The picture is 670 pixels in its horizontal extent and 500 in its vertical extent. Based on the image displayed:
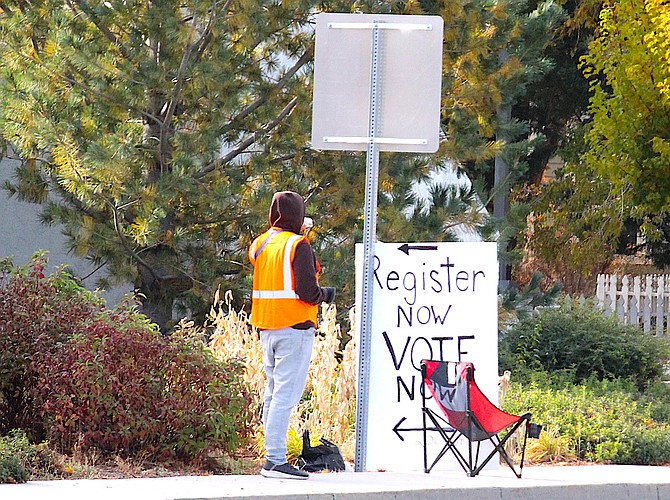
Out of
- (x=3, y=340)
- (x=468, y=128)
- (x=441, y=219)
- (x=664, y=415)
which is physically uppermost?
(x=468, y=128)

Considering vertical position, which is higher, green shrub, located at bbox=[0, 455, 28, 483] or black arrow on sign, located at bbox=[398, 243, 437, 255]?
black arrow on sign, located at bbox=[398, 243, 437, 255]

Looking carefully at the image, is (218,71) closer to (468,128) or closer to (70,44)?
(70,44)

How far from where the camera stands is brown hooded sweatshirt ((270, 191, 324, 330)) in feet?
24.6

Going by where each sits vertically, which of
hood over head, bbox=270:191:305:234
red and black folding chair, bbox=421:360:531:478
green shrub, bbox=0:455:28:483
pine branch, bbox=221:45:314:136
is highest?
pine branch, bbox=221:45:314:136

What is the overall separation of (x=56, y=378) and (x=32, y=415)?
0.59 metres

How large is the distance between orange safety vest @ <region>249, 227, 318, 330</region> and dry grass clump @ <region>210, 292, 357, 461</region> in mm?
1722

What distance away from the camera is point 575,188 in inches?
810

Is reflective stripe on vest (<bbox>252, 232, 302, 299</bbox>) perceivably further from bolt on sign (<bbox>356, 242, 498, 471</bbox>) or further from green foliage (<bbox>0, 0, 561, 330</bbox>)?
green foliage (<bbox>0, 0, 561, 330</bbox>)

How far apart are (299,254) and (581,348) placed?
6619 millimetres

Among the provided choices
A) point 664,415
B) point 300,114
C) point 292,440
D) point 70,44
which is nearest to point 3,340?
point 292,440

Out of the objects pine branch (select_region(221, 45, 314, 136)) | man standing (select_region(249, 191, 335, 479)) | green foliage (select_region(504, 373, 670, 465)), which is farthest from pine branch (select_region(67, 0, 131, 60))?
green foliage (select_region(504, 373, 670, 465))

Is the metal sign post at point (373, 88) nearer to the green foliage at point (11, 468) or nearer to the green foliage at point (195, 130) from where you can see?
the green foliage at point (11, 468)

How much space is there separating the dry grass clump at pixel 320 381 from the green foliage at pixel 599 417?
161cm

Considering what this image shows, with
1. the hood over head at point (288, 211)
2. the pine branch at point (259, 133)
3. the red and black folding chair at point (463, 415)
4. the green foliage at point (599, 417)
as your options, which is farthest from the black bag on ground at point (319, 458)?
the pine branch at point (259, 133)
